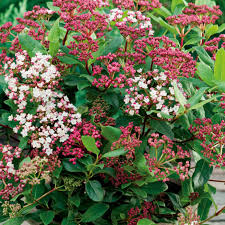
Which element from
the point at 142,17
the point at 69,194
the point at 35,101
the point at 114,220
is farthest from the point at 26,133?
the point at 142,17

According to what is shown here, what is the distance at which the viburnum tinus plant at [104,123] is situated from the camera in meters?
1.06

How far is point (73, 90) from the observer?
4.25ft

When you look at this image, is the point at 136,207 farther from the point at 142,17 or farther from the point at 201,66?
the point at 142,17

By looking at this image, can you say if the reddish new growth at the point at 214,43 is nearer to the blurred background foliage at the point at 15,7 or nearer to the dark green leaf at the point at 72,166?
the dark green leaf at the point at 72,166

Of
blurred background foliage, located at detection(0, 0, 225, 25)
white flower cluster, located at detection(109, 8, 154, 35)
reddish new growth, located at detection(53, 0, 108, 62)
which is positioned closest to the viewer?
reddish new growth, located at detection(53, 0, 108, 62)

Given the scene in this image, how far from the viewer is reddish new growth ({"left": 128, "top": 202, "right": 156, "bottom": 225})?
118 centimetres

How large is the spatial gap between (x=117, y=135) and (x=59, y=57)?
0.31 meters

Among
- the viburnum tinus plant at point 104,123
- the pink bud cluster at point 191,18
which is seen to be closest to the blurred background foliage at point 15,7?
the pink bud cluster at point 191,18

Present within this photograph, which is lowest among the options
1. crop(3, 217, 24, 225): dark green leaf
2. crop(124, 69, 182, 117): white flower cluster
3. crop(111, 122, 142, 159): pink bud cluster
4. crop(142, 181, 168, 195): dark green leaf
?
crop(3, 217, 24, 225): dark green leaf

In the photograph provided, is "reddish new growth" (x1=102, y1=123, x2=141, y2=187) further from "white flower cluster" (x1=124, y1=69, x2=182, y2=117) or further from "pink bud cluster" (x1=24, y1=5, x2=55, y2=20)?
"pink bud cluster" (x1=24, y1=5, x2=55, y2=20)

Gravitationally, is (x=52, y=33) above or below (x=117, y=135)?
above

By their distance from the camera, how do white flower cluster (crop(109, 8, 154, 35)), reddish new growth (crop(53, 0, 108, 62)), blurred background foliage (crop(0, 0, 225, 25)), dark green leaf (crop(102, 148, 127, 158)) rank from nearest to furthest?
dark green leaf (crop(102, 148, 127, 158))
reddish new growth (crop(53, 0, 108, 62))
white flower cluster (crop(109, 8, 154, 35))
blurred background foliage (crop(0, 0, 225, 25))

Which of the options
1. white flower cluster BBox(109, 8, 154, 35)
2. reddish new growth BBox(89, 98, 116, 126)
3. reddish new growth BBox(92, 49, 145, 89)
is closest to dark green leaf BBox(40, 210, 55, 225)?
reddish new growth BBox(89, 98, 116, 126)

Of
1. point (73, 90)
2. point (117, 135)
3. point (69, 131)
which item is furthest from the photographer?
point (73, 90)
